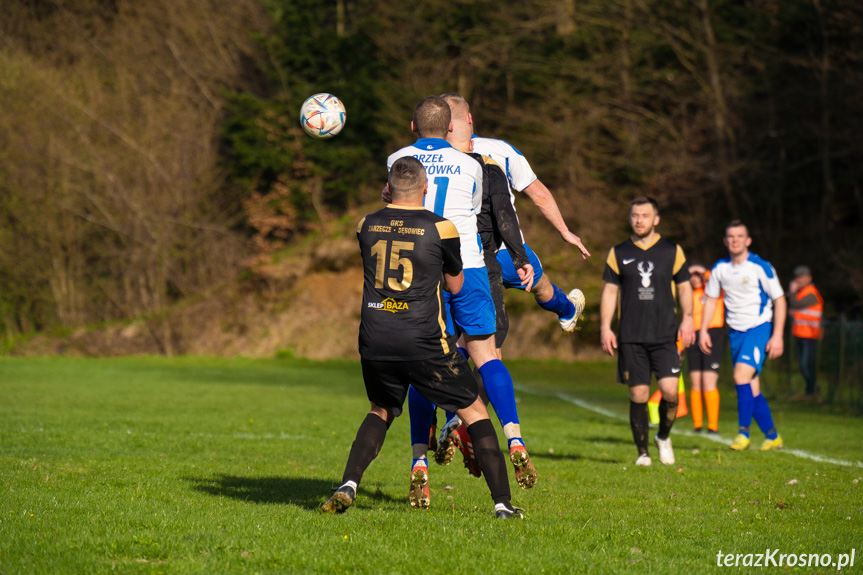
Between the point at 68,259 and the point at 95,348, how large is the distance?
196 inches

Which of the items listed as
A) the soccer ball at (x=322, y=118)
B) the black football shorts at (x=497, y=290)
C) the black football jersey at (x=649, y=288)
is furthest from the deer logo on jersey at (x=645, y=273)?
the soccer ball at (x=322, y=118)

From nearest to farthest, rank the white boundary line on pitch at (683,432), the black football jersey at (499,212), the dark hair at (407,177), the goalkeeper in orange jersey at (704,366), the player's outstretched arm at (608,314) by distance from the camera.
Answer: the dark hair at (407,177) → the black football jersey at (499,212) → the player's outstretched arm at (608,314) → the white boundary line on pitch at (683,432) → the goalkeeper in orange jersey at (704,366)

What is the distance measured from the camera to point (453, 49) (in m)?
35.1

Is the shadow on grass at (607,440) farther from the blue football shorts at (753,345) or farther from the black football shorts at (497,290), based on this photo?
the black football shorts at (497,290)

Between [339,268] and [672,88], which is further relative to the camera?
[339,268]

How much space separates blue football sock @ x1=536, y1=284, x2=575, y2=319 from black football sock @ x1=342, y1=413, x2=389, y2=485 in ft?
6.31

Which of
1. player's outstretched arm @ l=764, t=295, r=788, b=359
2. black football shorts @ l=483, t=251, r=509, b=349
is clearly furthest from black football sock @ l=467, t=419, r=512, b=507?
player's outstretched arm @ l=764, t=295, r=788, b=359

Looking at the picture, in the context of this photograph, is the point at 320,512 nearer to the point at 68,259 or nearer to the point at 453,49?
the point at 453,49

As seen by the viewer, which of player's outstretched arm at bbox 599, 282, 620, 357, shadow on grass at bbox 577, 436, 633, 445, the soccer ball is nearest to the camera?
the soccer ball

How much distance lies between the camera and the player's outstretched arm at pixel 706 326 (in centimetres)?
956

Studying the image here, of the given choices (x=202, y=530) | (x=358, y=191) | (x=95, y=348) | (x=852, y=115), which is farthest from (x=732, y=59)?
(x=202, y=530)

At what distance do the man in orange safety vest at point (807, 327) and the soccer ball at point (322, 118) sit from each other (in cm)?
1262

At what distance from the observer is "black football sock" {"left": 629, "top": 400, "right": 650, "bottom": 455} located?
27.3 ft

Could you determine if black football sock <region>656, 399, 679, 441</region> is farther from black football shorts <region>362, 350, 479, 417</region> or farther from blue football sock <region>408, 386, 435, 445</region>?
black football shorts <region>362, 350, 479, 417</region>
